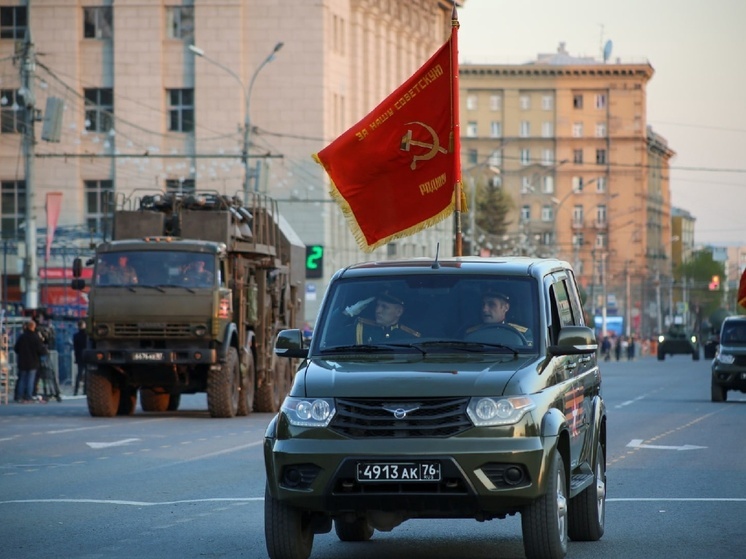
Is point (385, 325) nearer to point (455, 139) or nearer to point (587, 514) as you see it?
point (587, 514)

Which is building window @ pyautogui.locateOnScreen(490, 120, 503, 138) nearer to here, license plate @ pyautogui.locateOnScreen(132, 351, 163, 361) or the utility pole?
the utility pole

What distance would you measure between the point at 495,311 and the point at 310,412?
158 cm

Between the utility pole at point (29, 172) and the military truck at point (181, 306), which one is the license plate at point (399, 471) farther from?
the utility pole at point (29, 172)

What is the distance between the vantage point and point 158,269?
29.3 metres

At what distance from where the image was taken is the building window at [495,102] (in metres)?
161

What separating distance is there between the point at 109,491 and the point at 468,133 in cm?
14726

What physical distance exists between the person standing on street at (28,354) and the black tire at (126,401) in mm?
3998

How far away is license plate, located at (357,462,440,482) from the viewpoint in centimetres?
978

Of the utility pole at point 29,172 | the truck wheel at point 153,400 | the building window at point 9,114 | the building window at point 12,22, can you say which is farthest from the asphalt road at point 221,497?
the building window at point 12,22

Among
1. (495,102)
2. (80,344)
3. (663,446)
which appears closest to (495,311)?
(663,446)

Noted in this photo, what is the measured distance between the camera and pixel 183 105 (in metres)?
74.2

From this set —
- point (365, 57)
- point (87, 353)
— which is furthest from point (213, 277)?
point (365, 57)

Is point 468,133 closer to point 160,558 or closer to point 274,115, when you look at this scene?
point 274,115

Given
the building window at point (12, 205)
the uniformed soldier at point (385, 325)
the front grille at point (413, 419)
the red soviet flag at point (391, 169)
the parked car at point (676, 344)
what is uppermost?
the building window at point (12, 205)
